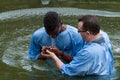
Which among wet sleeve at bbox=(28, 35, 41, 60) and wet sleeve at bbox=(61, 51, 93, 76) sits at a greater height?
wet sleeve at bbox=(61, 51, 93, 76)

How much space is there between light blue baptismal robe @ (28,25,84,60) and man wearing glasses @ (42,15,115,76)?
112cm

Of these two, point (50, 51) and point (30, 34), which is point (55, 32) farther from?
point (30, 34)

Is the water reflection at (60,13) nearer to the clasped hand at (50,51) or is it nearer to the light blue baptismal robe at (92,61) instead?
the clasped hand at (50,51)

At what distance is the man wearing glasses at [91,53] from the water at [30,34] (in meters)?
0.23

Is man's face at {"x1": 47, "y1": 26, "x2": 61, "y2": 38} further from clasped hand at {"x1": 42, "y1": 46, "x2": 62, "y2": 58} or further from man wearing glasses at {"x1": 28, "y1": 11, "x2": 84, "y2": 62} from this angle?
clasped hand at {"x1": 42, "y1": 46, "x2": 62, "y2": 58}

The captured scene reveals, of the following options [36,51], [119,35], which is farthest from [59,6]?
[36,51]

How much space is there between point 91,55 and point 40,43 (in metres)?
1.68

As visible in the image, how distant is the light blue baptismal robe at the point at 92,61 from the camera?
7496 mm

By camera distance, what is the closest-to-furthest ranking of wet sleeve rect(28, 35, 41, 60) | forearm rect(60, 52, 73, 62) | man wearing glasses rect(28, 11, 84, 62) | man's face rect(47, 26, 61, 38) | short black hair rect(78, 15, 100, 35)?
1. short black hair rect(78, 15, 100, 35)
2. man's face rect(47, 26, 61, 38)
3. forearm rect(60, 52, 73, 62)
4. man wearing glasses rect(28, 11, 84, 62)
5. wet sleeve rect(28, 35, 41, 60)

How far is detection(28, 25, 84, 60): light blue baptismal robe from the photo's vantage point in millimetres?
8789

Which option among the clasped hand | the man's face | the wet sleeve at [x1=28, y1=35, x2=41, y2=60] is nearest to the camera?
the clasped hand

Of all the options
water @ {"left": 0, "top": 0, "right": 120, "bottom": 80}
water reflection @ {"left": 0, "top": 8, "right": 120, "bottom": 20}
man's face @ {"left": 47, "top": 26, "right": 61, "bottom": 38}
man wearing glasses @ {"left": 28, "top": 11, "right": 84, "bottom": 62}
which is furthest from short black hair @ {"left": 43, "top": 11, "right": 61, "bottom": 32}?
water reflection @ {"left": 0, "top": 8, "right": 120, "bottom": 20}

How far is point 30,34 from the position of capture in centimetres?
1228

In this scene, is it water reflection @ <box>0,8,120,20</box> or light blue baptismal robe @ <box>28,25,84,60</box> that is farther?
water reflection @ <box>0,8,120,20</box>
